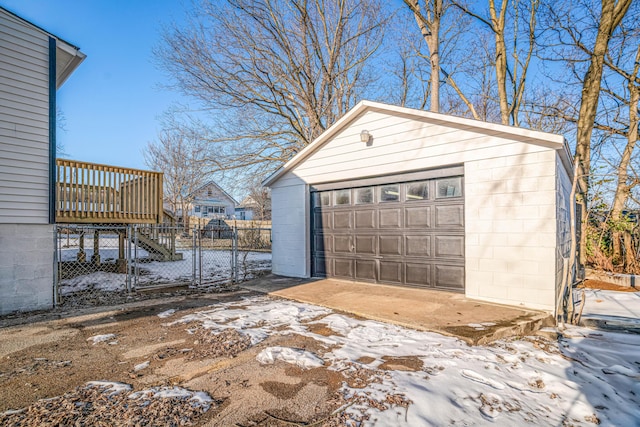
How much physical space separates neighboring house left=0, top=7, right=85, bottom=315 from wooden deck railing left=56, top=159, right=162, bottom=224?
69.2 inches

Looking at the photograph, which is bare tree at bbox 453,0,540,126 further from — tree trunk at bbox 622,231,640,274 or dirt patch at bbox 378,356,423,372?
dirt patch at bbox 378,356,423,372

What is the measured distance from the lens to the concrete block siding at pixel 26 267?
16.9ft

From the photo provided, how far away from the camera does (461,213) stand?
222 inches

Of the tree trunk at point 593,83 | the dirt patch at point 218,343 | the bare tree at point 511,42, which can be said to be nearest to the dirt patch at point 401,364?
the dirt patch at point 218,343

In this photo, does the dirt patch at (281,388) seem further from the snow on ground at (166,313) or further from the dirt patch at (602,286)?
the dirt patch at (602,286)

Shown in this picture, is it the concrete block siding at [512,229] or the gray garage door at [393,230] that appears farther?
the gray garage door at [393,230]

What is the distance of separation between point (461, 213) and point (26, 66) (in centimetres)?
808

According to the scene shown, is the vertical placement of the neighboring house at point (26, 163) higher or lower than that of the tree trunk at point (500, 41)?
lower

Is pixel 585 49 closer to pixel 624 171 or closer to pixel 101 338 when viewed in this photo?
pixel 624 171

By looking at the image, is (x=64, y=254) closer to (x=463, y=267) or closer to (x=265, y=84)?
(x=265, y=84)

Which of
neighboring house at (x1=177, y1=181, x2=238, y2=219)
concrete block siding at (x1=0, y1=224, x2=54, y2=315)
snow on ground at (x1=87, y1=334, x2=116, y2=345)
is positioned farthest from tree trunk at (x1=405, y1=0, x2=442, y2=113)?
neighboring house at (x1=177, y1=181, x2=238, y2=219)

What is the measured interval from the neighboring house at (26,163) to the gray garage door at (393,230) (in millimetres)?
5328

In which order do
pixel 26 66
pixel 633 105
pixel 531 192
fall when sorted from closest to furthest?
pixel 531 192 → pixel 26 66 → pixel 633 105

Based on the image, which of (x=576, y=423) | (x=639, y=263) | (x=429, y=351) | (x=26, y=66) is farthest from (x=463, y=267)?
(x=26, y=66)
